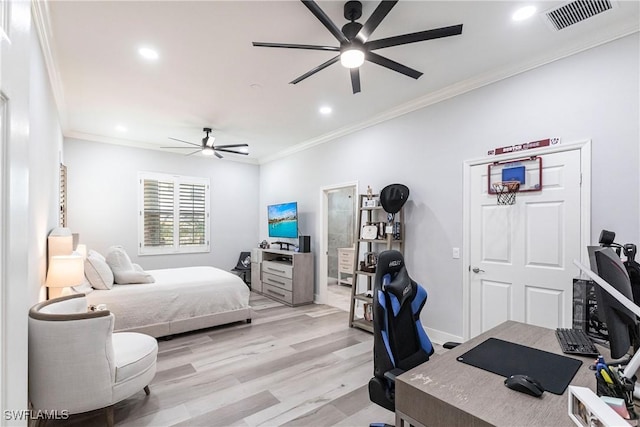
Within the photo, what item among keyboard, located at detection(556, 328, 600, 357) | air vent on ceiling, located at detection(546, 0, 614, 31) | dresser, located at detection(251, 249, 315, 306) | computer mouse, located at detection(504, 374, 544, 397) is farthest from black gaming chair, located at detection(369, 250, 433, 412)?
dresser, located at detection(251, 249, 315, 306)

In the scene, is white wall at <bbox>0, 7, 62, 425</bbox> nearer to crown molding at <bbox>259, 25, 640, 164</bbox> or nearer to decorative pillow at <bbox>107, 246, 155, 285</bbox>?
decorative pillow at <bbox>107, 246, 155, 285</bbox>

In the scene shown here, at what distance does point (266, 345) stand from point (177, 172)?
426 cm

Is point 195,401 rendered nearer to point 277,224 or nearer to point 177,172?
point 277,224

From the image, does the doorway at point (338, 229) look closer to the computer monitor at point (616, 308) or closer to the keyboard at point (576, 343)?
the keyboard at point (576, 343)

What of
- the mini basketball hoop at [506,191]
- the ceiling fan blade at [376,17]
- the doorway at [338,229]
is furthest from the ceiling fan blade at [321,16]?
the doorway at [338,229]

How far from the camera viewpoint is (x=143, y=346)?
8.06 ft

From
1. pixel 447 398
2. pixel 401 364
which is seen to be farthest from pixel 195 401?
pixel 447 398

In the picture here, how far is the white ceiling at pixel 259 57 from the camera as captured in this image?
2303mm

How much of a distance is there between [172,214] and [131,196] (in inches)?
30.9

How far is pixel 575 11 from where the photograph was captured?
229 centimetres

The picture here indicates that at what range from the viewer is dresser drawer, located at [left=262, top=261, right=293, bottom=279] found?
5.43 m

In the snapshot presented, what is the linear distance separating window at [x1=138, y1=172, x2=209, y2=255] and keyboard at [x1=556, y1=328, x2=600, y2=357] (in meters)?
6.14

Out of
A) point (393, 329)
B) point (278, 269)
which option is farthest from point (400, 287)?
point (278, 269)

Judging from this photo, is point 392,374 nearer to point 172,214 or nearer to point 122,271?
point 122,271
